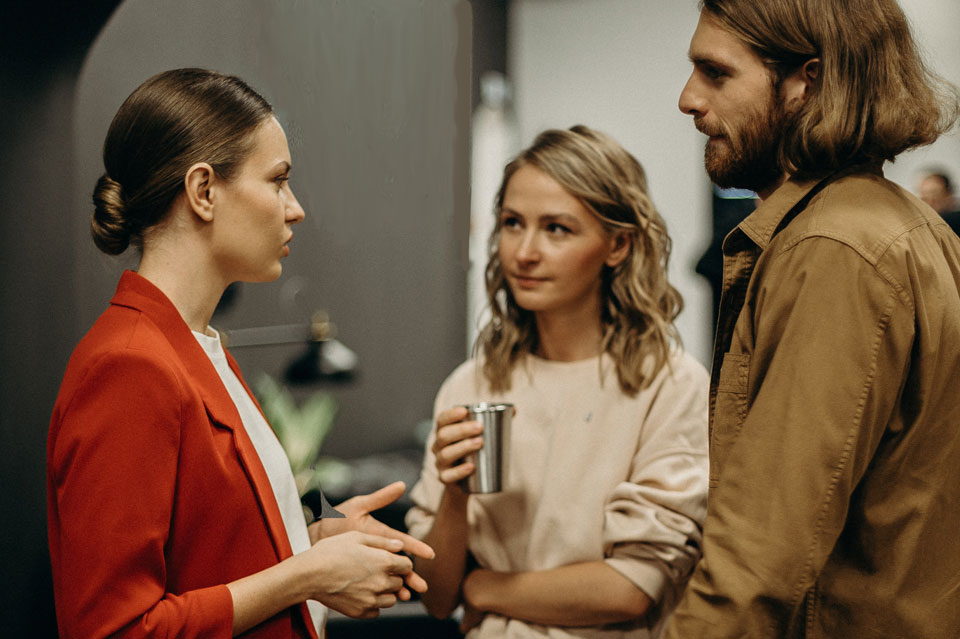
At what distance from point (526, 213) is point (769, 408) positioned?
79 cm

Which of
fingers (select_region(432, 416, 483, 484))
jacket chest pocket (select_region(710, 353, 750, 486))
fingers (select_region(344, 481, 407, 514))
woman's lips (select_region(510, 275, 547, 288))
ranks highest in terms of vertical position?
woman's lips (select_region(510, 275, 547, 288))

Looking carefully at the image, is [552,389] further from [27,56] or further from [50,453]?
[27,56]

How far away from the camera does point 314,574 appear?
1116 millimetres

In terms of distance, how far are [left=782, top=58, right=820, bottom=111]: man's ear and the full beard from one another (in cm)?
2

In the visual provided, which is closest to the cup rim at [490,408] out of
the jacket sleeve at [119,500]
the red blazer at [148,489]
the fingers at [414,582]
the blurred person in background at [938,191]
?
the fingers at [414,582]

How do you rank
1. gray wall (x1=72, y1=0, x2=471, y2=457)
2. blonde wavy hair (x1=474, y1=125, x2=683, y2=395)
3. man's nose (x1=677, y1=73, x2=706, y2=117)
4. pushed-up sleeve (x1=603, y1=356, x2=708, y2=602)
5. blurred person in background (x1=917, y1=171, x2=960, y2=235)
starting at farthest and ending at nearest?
1. blurred person in background (x1=917, y1=171, x2=960, y2=235)
2. blonde wavy hair (x1=474, y1=125, x2=683, y2=395)
3. pushed-up sleeve (x1=603, y1=356, x2=708, y2=602)
4. gray wall (x1=72, y1=0, x2=471, y2=457)
5. man's nose (x1=677, y1=73, x2=706, y2=117)

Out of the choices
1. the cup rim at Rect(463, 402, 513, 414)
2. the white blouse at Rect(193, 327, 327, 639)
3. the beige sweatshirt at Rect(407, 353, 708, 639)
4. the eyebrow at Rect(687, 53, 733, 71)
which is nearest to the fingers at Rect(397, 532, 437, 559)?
the white blouse at Rect(193, 327, 327, 639)

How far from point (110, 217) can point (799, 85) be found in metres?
0.94

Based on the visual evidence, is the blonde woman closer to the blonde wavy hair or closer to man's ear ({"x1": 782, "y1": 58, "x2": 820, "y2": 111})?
the blonde wavy hair

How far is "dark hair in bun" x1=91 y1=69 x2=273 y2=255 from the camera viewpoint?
1118mm

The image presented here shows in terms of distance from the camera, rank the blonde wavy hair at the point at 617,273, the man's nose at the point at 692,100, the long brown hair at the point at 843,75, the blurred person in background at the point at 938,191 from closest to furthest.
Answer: the long brown hair at the point at 843,75 → the man's nose at the point at 692,100 → the blonde wavy hair at the point at 617,273 → the blurred person in background at the point at 938,191

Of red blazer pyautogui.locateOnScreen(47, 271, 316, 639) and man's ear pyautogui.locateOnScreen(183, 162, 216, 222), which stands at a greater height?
man's ear pyautogui.locateOnScreen(183, 162, 216, 222)

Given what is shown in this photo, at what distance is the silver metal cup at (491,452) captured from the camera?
1427 millimetres

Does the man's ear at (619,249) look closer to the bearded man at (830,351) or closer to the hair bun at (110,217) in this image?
the bearded man at (830,351)
